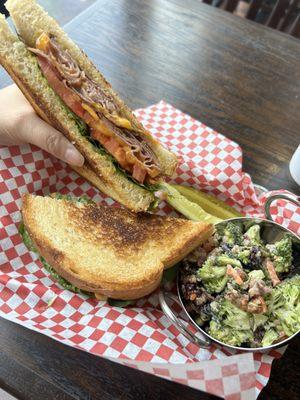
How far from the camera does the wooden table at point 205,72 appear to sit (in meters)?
2.30

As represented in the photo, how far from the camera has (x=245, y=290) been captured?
1563mm

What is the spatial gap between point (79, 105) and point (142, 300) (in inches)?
36.3

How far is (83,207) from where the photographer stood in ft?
6.37

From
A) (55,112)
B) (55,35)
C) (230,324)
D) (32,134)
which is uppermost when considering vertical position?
(55,35)

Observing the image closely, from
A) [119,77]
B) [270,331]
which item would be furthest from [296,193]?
[119,77]

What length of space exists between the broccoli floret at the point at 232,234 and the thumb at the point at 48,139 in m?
0.74

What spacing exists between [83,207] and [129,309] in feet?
1.74

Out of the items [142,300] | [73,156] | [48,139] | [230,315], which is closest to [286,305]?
[230,315]

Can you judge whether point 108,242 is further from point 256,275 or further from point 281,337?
point 281,337

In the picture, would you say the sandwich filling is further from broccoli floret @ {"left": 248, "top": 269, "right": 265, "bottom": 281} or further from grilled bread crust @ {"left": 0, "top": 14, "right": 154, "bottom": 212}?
broccoli floret @ {"left": 248, "top": 269, "right": 265, "bottom": 281}

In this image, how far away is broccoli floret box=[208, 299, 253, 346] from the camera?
1539 millimetres

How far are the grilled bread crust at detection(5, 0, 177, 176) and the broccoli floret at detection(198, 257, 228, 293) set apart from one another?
0.57m

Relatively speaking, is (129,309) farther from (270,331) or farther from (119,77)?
(119,77)

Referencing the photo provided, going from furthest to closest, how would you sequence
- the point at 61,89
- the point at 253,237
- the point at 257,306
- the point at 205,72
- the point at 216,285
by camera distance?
1. the point at 205,72
2. the point at 61,89
3. the point at 253,237
4. the point at 216,285
5. the point at 257,306
